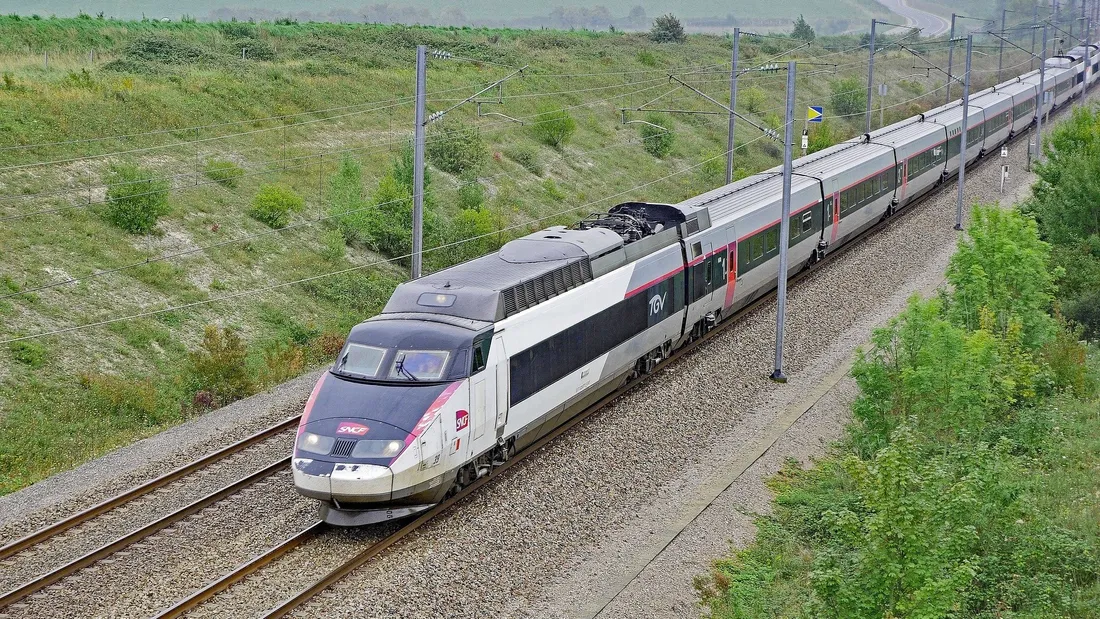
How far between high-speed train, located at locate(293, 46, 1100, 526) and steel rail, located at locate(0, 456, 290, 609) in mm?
2428

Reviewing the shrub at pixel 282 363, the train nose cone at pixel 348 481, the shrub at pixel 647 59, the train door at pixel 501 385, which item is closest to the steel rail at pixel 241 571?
the train nose cone at pixel 348 481

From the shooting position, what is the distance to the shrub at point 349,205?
3312 centimetres

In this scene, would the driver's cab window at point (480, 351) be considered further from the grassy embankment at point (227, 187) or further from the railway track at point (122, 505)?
the grassy embankment at point (227, 187)

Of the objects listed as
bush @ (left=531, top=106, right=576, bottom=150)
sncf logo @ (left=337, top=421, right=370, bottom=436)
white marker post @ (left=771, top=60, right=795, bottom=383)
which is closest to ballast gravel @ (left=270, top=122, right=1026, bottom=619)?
white marker post @ (left=771, top=60, right=795, bottom=383)

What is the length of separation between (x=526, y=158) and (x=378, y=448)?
3460 centimetres

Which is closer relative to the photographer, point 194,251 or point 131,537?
point 131,537

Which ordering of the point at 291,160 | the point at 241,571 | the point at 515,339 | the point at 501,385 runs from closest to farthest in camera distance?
the point at 241,571 < the point at 501,385 < the point at 515,339 < the point at 291,160

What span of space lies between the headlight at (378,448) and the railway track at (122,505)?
3559 millimetres

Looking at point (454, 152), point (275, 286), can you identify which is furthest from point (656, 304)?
point (454, 152)

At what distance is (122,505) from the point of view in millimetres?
17750

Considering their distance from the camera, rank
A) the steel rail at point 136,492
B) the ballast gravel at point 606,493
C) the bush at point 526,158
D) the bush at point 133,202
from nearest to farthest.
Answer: the ballast gravel at point 606,493 < the steel rail at point 136,492 < the bush at point 133,202 < the bush at point 526,158

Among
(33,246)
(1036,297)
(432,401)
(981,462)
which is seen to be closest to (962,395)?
(981,462)

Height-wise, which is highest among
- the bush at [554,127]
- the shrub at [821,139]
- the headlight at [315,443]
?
the bush at [554,127]

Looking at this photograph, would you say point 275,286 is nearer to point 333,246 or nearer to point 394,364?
point 333,246
